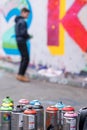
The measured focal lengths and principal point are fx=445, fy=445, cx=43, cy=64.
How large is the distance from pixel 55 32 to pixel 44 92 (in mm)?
2055

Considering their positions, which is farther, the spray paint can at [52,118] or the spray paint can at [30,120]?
the spray paint can at [52,118]

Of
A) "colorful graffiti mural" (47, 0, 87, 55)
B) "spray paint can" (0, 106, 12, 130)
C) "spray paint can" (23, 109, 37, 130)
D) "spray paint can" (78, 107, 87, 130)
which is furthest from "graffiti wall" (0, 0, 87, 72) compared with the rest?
"spray paint can" (23, 109, 37, 130)

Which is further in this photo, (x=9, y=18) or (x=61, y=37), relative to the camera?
(x=9, y=18)

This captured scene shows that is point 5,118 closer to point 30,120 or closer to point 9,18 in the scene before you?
point 30,120

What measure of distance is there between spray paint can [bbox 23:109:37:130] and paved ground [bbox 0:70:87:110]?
134 inches

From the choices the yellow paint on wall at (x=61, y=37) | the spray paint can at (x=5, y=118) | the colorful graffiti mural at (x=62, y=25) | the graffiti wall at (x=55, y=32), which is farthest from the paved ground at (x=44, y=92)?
the spray paint can at (x=5, y=118)

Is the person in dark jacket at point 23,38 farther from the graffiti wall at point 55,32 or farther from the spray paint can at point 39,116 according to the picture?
the spray paint can at point 39,116

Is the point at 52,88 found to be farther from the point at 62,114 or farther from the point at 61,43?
the point at 62,114

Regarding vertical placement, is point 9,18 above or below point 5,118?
above

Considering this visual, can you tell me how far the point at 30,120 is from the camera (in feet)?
16.4

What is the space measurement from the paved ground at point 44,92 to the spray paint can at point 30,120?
339cm

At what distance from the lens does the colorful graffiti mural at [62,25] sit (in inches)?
424

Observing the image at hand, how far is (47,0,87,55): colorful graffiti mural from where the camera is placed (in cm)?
1076

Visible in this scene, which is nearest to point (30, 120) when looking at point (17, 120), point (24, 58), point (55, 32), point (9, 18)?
point (17, 120)
